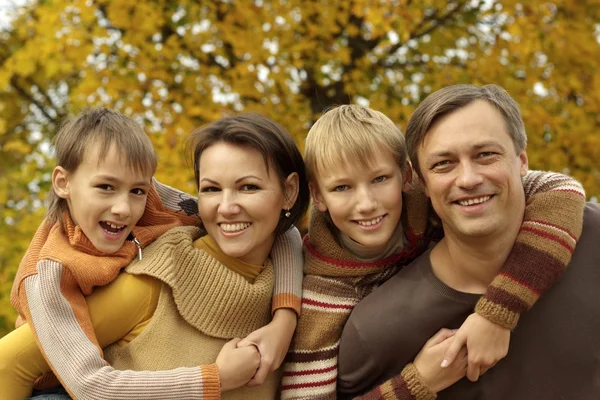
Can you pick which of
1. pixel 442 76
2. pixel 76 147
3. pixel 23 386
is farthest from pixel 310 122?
pixel 23 386

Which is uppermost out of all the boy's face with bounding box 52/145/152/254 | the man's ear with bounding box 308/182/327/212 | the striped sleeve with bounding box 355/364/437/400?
the boy's face with bounding box 52/145/152/254

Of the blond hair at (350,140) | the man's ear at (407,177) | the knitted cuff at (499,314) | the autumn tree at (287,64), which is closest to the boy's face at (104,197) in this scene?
the blond hair at (350,140)

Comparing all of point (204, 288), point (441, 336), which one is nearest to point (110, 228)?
point (204, 288)

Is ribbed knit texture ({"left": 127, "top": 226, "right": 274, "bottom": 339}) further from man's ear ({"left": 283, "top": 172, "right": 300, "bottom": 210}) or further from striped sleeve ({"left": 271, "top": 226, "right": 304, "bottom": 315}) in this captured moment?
man's ear ({"left": 283, "top": 172, "right": 300, "bottom": 210})

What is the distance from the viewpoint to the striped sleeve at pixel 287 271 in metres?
2.44

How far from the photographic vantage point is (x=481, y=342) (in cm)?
218

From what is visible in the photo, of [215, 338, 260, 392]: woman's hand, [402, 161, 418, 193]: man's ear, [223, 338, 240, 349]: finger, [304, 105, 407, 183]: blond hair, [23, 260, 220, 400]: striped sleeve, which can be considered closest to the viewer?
[23, 260, 220, 400]: striped sleeve

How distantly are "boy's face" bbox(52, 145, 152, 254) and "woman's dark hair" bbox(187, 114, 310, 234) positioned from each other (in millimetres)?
314

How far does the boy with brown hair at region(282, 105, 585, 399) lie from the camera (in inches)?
93.5

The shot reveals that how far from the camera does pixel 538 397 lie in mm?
2299

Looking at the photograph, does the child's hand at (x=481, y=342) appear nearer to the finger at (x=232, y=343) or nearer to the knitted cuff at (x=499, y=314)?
the knitted cuff at (x=499, y=314)

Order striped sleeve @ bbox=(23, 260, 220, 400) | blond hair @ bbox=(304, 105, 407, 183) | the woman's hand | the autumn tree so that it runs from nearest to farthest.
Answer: striped sleeve @ bbox=(23, 260, 220, 400) → the woman's hand → blond hair @ bbox=(304, 105, 407, 183) → the autumn tree

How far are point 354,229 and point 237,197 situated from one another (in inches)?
16.5

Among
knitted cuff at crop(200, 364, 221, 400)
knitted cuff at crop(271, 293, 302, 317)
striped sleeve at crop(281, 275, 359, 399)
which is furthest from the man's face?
knitted cuff at crop(200, 364, 221, 400)
